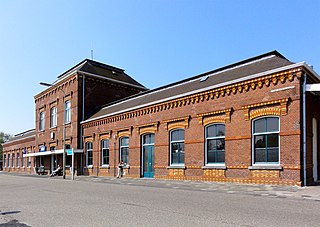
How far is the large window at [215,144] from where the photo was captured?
20.8 metres

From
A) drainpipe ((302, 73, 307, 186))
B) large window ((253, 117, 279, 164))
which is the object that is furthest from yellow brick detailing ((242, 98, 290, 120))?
drainpipe ((302, 73, 307, 186))

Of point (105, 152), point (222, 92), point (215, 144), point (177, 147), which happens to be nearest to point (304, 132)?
point (222, 92)

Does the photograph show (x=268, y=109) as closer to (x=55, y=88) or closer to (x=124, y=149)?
(x=124, y=149)

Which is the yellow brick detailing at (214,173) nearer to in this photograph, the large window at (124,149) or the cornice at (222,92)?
the cornice at (222,92)

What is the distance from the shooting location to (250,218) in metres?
8.68

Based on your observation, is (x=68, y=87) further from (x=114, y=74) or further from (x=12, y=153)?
(x=12, y=153)

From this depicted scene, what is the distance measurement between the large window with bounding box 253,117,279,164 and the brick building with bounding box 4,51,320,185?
53 millimetres

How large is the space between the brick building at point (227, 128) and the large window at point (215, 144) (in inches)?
2.5

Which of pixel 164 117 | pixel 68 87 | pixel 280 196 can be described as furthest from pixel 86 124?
pixel 280 196

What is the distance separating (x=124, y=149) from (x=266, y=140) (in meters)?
14.8

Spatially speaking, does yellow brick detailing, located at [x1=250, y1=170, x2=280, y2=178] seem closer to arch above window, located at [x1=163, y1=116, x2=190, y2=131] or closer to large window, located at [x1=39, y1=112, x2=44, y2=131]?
arch above window, located at [x1=163, y1=116, x2=190, y2=131]

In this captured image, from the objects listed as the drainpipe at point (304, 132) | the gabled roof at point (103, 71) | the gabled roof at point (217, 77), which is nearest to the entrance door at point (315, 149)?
the drainpipe at point (304, 132)

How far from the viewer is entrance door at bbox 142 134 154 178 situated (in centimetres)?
2683

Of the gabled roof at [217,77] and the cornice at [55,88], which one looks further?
the cornice at [55,88]
